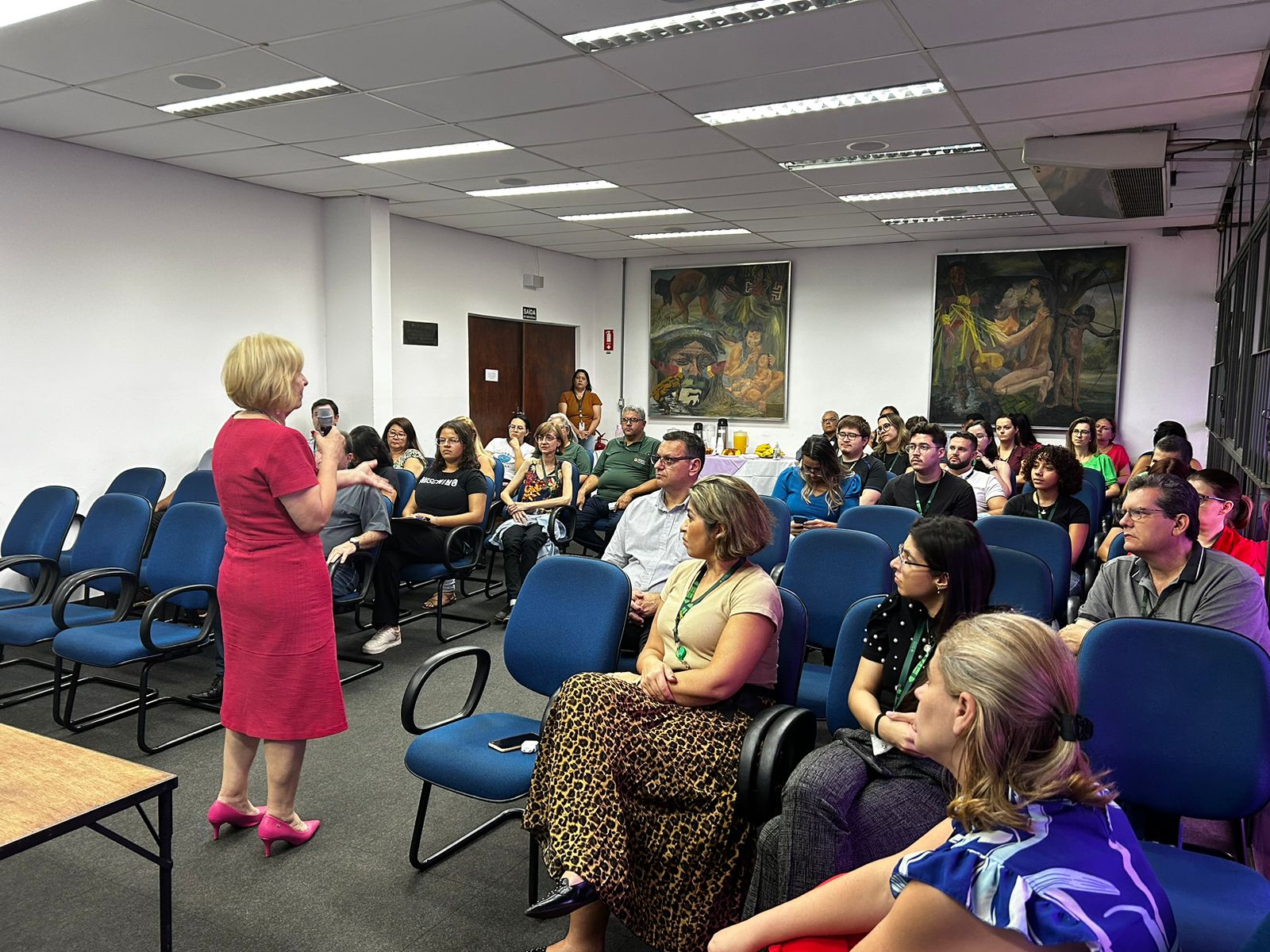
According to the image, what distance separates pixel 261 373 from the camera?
2.56 metres

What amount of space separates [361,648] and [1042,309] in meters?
7.70

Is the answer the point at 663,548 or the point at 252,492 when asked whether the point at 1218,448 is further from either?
the point at 252,492

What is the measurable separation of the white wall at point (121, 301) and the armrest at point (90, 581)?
7.72 feet

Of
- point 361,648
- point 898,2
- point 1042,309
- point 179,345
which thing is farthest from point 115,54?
point 1042,309

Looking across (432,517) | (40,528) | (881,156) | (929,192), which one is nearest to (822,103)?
(881,156)

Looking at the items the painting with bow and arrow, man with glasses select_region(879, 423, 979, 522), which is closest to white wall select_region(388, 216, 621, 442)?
the painting with bow and arrow

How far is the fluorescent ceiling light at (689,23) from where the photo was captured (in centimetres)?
361

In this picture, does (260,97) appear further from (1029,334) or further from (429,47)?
(1029,334)

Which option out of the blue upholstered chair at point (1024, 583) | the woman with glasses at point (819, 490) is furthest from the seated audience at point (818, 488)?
the blue upholstered chair at point (1024, 583)

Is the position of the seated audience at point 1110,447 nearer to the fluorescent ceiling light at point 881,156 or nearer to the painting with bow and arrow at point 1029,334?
the painting with bow and arrow at point 1029,334

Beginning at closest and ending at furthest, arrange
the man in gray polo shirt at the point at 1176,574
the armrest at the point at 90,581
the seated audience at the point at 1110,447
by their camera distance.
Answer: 1. the man in gray polo shirt at the point at 1176,574
2. the armrest at the point at 90,581
3. the seated audience at the point at 1110,447

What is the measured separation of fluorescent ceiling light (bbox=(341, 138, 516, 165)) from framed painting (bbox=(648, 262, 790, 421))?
5338 mm

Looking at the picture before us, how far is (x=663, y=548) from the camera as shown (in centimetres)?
369

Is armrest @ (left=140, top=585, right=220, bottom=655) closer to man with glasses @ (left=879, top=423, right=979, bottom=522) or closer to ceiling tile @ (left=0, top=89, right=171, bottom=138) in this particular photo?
ceiling tile @ (left=0, top=89, right=171, bottom=138)
